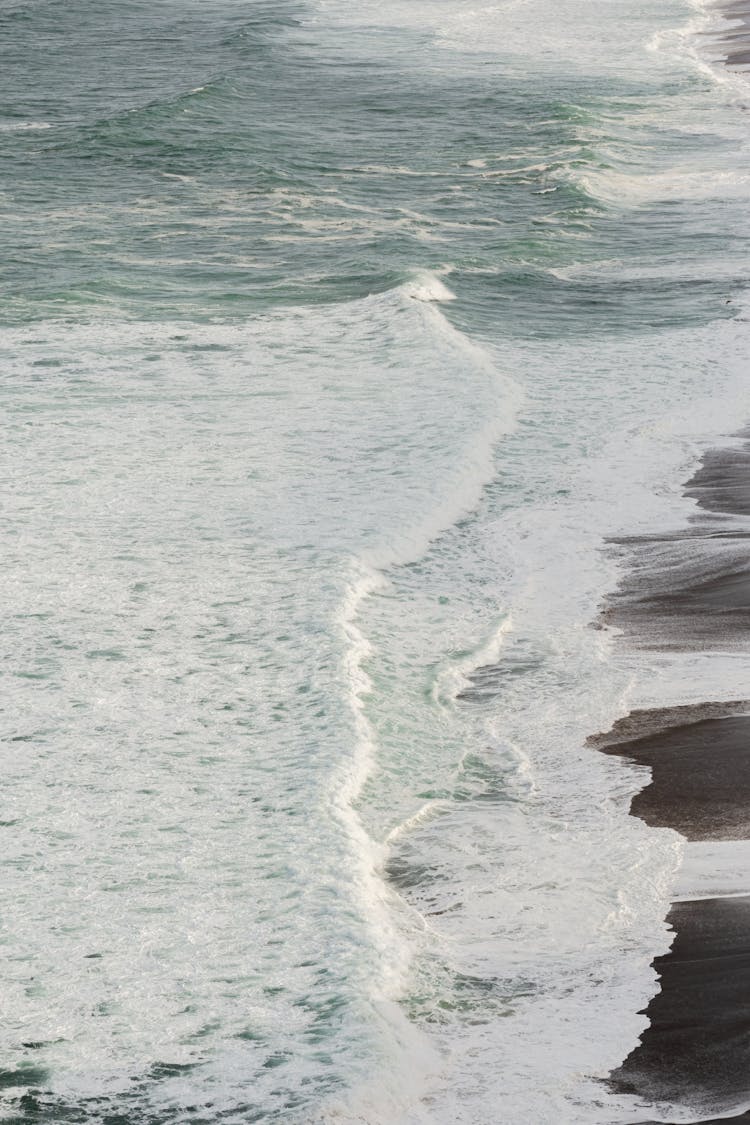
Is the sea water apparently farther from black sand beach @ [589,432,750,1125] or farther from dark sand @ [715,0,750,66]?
dark sand @ [715,0,750,66]

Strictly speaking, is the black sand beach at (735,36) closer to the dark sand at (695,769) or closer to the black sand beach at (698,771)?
the black sand beach at (698,771)

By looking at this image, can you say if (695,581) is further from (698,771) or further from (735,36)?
(735,36)

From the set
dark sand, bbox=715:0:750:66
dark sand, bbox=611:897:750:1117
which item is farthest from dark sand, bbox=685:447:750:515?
dark sand, bbox=715:0:750:66

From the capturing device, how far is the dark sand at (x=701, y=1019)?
192 inches

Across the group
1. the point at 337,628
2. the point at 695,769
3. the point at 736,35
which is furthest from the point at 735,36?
the point at 695,769

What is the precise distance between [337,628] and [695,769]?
8.34 feet

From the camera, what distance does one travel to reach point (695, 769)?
7.03 m

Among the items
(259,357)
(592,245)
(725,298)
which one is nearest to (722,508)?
(259,357)

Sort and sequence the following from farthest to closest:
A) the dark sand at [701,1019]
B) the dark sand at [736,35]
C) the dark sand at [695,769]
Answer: the dark sand at [736,35] → the dark sand at [695,769] → the dark sand at [701,1019]

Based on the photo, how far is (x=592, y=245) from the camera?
66.1 feet

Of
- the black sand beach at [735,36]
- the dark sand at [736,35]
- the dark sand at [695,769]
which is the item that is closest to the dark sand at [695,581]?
the dark sand at [695,769]

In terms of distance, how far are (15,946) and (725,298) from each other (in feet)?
43.1


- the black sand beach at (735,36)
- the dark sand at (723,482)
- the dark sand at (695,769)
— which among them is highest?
the black sand beach at (735,36)

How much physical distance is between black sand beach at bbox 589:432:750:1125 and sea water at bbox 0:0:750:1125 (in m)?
0.15
